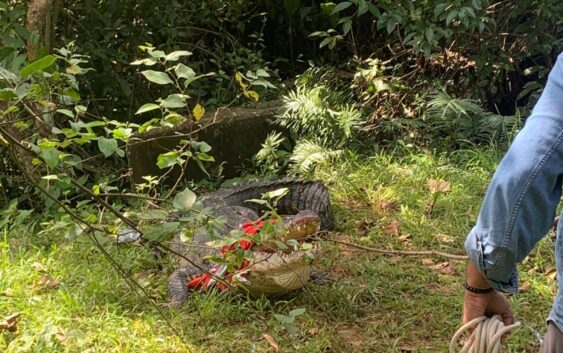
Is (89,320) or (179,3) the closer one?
(89,320)

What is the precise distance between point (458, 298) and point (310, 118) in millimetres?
2410

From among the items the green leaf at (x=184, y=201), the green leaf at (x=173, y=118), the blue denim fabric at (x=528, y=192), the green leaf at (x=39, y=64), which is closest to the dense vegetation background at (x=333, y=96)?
the green leaf at (x=173, y=118)

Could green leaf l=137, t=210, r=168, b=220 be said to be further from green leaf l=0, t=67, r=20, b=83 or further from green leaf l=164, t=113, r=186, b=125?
green leaf l=0, t=67, r=20, b=83

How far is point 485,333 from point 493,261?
0.24 meters

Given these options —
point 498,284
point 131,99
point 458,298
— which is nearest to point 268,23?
point 131,99

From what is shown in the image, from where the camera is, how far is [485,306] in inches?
55.9

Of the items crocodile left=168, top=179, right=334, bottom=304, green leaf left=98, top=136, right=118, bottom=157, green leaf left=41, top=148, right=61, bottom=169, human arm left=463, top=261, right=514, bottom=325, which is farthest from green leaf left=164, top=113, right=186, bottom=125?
crocodile left=168, top=179, right=334, bottom=304

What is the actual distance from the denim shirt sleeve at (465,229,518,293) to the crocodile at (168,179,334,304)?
1937 mm

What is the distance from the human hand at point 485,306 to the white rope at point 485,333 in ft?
0.06

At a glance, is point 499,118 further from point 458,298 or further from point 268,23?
point 268,23

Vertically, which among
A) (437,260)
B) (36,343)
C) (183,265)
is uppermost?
(36,343)

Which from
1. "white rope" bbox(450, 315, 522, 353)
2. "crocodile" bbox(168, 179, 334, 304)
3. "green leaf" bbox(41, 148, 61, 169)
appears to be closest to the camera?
"white rope" bbox(450, 315, 522, 353)

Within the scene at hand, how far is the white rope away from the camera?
136 centimetres

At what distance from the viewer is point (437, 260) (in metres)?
3.61
